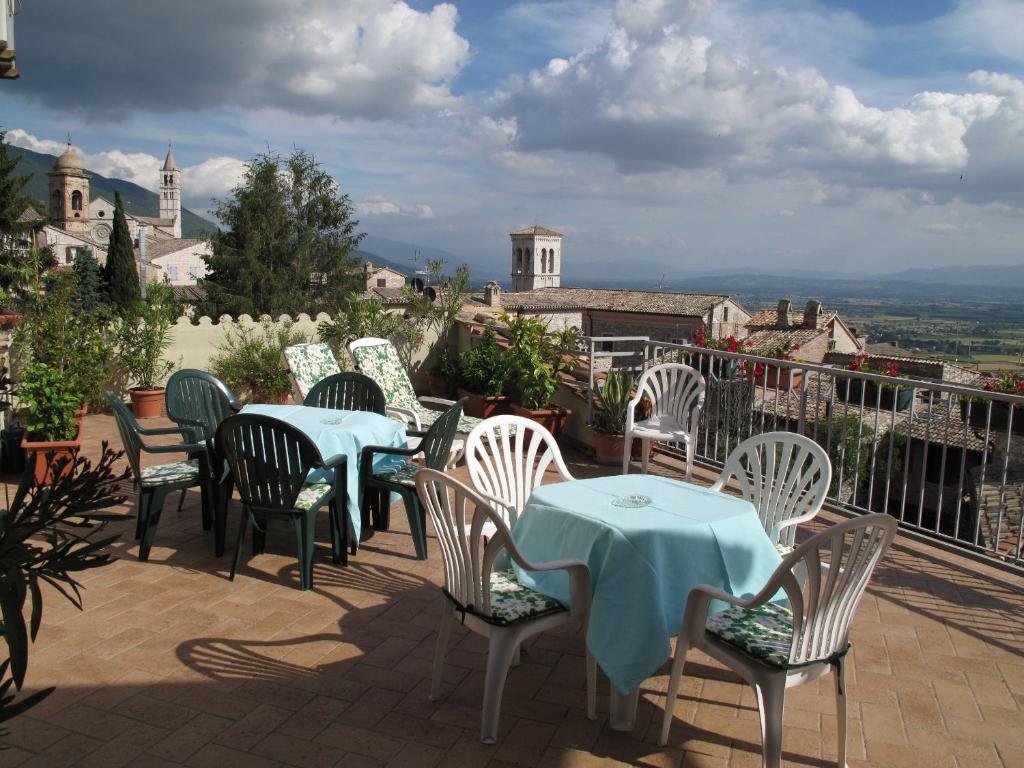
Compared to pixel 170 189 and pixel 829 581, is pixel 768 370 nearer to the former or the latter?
pixel 829 581

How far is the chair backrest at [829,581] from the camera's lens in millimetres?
2219

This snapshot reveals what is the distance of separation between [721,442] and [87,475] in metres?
6.25

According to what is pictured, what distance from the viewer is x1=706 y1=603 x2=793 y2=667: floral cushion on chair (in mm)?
2350

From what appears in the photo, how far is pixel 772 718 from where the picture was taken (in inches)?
90.9

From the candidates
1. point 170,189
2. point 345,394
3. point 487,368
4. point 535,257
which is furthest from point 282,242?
point 170,189

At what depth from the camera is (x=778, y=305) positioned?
1170 inches

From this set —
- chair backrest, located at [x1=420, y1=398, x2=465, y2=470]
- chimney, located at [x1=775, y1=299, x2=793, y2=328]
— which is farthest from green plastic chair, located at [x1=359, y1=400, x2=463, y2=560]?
chimney, located at [x1=775, y1=299, x2=793, y2=328]

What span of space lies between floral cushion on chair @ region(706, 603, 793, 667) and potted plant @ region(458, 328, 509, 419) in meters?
5.12

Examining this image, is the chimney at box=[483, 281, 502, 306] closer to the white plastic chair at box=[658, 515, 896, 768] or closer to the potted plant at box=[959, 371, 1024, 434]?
the potted plant at box=[959, 371, 1024, 434]

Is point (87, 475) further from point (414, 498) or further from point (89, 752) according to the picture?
point (414, 498)

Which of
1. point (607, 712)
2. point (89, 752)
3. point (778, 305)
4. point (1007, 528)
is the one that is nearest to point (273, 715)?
point (89, 752)

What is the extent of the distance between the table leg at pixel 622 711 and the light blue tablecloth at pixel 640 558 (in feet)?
0.42

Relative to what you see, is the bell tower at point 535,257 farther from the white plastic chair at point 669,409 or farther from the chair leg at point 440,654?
the chair leg at point 440,654

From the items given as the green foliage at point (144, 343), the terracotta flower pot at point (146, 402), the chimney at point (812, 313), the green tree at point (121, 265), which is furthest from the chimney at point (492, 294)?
the terracotta flower pot at point (146, 402)
